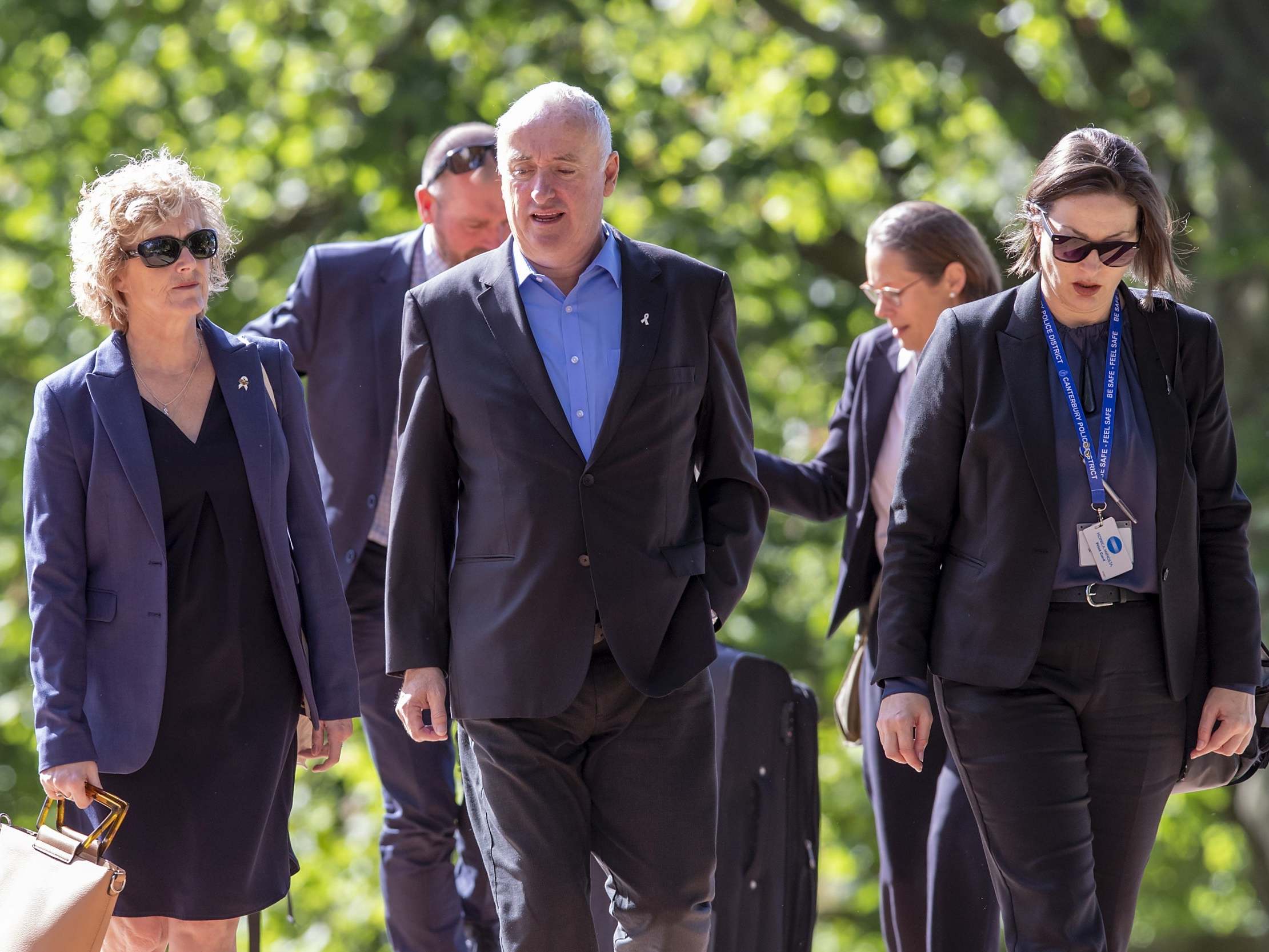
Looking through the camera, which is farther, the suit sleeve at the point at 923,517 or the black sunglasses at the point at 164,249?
the black sunglasses at the point at 164,249

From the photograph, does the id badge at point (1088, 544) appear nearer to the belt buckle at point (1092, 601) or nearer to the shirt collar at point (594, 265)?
the belt buckle at point (1092, 601)

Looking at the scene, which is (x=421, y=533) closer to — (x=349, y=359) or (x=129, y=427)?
(x=129, y=427)

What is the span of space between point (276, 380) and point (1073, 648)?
70.9 inches

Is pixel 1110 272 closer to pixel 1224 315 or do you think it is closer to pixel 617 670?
pixel 617 670

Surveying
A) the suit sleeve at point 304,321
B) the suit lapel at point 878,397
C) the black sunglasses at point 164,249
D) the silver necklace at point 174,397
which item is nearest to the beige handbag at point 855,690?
the suit lapel at point 878,397

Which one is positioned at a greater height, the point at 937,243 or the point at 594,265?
the point at 937,243

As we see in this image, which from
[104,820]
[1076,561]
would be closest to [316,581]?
[104,820]

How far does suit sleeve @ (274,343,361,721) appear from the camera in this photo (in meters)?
3.85

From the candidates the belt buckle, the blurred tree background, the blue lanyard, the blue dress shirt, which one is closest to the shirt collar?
the blue dress shirt

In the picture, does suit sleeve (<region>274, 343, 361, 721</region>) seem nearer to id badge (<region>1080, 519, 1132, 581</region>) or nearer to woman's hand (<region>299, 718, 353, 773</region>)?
woman's hand (<region>299, 718, 353, 773</region>)

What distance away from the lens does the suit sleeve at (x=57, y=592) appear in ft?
11.6

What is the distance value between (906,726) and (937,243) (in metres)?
1.55

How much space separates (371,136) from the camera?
10078 mm

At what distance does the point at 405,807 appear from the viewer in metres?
4.80
